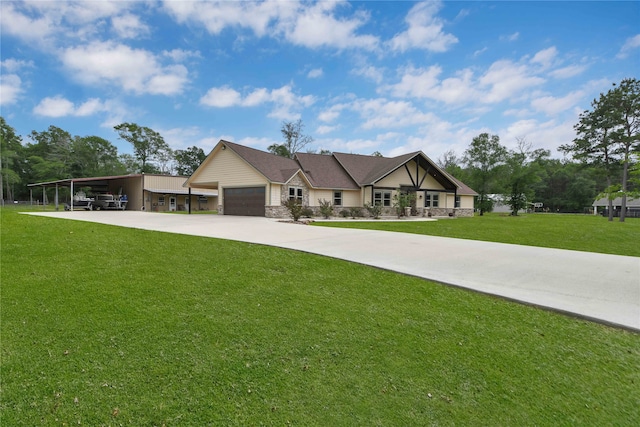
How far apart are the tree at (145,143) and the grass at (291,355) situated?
202 ft

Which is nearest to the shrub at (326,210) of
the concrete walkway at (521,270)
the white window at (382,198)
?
the white window at (382,198)

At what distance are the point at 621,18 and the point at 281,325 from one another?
15.4m

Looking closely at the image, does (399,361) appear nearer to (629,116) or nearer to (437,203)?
(437,203)

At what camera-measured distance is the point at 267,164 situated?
23.5 meters

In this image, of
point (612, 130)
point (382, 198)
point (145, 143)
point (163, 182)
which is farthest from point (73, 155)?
point (612, 130)

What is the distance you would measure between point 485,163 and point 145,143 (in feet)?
200

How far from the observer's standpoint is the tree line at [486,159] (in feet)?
94.1

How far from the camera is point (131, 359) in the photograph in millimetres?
2836

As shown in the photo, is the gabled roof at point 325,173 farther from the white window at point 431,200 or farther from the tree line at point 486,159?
the tree line at point 486,159

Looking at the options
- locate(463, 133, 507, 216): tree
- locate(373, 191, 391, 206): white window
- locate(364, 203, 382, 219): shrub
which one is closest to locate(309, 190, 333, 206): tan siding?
locate(364, 203, 382, 219): shrub

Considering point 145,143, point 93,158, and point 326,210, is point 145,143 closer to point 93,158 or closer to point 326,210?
point 93,158

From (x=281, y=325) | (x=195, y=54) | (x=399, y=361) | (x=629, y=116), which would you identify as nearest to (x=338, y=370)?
(x=399, y=361)

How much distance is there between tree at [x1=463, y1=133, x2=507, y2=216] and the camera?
3878 centimetres

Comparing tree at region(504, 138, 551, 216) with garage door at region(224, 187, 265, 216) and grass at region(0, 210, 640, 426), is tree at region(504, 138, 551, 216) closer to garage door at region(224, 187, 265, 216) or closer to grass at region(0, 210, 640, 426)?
garage door at region(224, 187, 265, 216)
